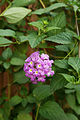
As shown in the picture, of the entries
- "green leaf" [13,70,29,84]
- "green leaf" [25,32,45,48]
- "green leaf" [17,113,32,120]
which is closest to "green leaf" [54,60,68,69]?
"green leaf" [25,32,45,48]

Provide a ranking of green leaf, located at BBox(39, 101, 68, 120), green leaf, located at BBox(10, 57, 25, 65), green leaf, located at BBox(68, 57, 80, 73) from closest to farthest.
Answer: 1. green leaf, located at BBox(68, 57, 80, 73)
2. green leaf, located at BBox(39, 101, 68, 120)
3. green leaf, located at BBox(10, 57, 25, 65)

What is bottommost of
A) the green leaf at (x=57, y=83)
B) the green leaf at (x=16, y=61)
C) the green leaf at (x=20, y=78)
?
the green leaf at (x=20, y=78)

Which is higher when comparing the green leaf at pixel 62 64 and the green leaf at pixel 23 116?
the green leaf at pixel 62 64

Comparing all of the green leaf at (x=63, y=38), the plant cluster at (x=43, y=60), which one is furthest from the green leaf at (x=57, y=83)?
the green leaf at (x=63, y=38)

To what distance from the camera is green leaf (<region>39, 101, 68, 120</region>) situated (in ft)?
2.62

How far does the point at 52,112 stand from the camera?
83 centimetres

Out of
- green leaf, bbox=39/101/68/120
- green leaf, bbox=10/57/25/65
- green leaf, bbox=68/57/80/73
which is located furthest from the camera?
green leaf, bbox=10/57/25/65

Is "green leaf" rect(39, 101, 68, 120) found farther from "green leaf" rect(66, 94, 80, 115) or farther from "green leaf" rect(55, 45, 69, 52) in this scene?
"green leaf" rect(55, 45, 69, 52)

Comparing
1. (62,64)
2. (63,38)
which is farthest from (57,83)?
(63,38)

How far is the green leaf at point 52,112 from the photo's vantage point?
2.62 feet

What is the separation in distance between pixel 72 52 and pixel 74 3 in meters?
0.28

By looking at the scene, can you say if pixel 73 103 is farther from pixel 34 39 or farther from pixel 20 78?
pixel 34 39

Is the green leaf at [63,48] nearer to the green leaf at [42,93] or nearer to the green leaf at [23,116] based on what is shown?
the green leaf at [42,93]

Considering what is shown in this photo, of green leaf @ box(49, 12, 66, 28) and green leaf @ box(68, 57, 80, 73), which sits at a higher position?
green leaf @ box(49, 12, 66, 28)
